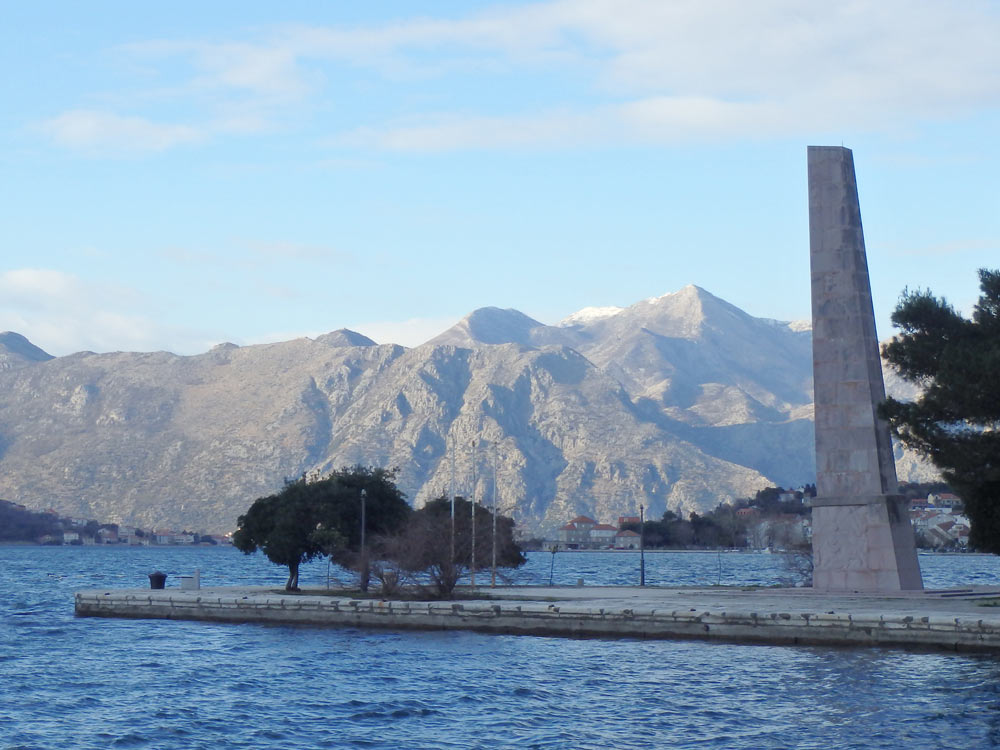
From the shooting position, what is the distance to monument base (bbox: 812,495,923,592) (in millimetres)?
42938

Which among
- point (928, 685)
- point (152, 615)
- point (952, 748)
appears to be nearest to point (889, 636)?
point (928, 685)

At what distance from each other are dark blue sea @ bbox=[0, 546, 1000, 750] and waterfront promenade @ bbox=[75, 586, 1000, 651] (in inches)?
27.1

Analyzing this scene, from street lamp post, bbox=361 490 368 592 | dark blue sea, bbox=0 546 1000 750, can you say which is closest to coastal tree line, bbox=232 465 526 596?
street lamp post, bbox=361 490 368 592

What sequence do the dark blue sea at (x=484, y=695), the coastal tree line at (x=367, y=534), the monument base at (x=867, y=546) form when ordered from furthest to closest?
the coastal tree line at (x=367, y=534) < the monument base at (x=867, y=546) < the dark blue sea at (x=484, y=695)

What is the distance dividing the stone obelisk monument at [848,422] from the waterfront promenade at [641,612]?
4.01ft

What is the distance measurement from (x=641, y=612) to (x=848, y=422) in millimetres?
10055

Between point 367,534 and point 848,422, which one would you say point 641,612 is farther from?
point 367,534

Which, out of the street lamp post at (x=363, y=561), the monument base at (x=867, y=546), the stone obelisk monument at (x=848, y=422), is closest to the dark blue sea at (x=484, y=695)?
the street lamp post at (x=363, y=561)

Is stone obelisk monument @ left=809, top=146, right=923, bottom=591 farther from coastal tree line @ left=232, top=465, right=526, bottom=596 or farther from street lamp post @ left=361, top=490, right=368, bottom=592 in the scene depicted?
street lamp post @ left=361, top=490, right=368, bottom=592

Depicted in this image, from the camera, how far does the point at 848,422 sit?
43594mm

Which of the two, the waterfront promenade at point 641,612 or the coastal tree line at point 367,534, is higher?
the coastal tree line at point 367,534

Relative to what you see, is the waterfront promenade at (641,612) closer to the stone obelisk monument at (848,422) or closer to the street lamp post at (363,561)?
the stone obelisk monument at (848,422)

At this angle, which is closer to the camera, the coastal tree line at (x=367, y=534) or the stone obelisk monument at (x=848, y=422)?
the stone obelisk monument at (x=848, y=422)

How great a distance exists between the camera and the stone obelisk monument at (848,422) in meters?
43.1
